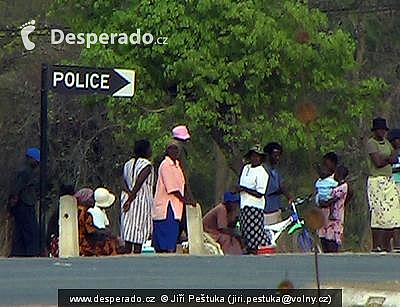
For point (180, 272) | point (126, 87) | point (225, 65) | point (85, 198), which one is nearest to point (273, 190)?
point (85, 198)

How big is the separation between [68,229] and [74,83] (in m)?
1.23

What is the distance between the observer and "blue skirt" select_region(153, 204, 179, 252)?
33.0 feet

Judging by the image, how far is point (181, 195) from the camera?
10.2 m

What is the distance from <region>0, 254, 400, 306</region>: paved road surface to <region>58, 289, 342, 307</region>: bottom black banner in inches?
2.4

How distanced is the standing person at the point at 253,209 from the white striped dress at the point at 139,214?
0.96m

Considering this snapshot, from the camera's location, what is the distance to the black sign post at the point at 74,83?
9602 mm

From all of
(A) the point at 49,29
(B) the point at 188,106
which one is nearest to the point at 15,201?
(B) the point at 188,106

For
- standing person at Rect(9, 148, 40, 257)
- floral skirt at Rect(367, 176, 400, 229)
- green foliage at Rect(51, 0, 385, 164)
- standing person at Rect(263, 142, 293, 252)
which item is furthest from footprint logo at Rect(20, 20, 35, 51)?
floral skirt at Rect(367, 176, 400, 229)

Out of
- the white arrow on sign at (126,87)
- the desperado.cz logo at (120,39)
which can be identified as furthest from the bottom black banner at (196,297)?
the desperado.cz logo at (120,39)

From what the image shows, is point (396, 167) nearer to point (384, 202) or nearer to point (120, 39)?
point (384, 202)

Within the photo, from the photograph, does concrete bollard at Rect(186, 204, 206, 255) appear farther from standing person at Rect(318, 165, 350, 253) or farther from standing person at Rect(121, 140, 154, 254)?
standing person at Rect(318, 165, 350, 253)

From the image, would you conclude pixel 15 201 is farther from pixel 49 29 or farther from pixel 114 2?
pixel 49 29

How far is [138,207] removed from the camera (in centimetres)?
1032

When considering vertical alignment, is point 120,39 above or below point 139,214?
above
